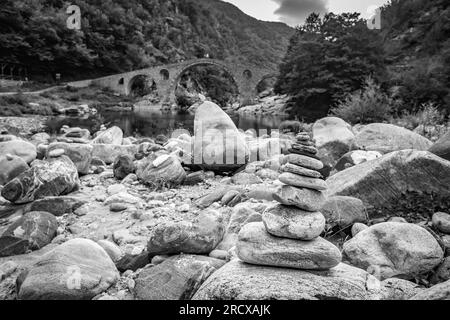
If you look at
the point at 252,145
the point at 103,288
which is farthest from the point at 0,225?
the point at 252,145

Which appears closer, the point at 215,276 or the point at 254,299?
the point at 254,299

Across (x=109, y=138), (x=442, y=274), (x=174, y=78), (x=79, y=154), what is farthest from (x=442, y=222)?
(x=174, y=78)

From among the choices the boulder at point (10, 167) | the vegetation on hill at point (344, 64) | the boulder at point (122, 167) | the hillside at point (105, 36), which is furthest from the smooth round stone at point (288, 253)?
the hillside at point (105, 36)

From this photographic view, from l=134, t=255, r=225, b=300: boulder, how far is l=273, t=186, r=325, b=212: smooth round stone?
0.92 metres

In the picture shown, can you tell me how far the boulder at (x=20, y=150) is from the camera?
21.9 feet

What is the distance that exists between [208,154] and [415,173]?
11.6 ft

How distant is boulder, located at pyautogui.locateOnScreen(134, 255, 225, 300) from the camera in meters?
2.61

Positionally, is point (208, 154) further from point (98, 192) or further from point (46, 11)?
point (46, 11)

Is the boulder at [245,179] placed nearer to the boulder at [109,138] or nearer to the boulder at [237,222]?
the boulder at [237,222]

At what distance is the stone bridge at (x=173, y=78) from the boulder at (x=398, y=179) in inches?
1958

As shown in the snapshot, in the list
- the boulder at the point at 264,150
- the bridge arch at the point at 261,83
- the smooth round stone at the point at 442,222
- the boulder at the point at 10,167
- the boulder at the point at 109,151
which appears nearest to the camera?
the smooth round stone at the point at 442,222

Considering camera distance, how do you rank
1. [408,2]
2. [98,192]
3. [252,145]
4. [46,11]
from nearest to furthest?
[98,192], [252,145], [408,2], [46,11]

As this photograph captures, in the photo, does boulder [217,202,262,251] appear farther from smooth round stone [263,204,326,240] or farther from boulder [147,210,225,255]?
smooth round stone [263,204,326,240]

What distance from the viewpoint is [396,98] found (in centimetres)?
1639
